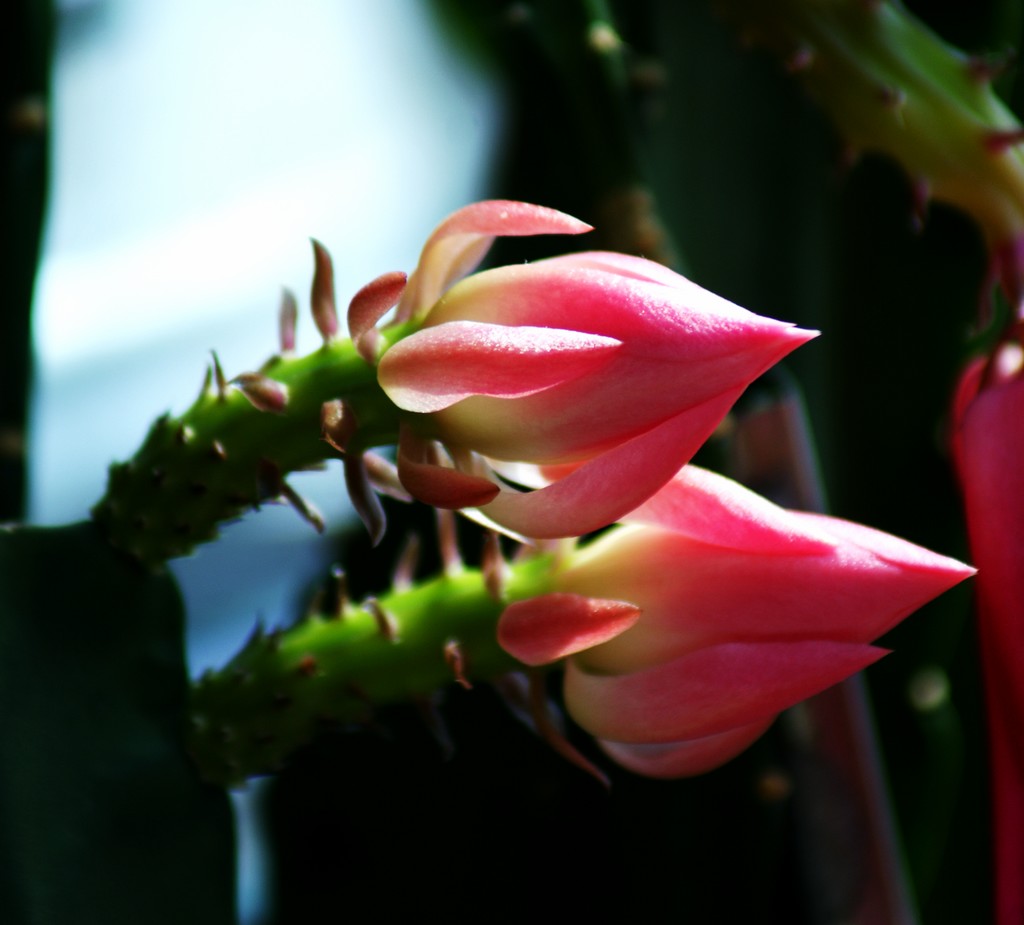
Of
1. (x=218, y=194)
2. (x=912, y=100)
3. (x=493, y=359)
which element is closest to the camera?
(x=493, y=359)

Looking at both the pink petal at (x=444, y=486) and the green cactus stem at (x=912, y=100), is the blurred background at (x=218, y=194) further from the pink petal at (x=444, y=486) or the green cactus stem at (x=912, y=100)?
the pink petal at (x=444, y=486)

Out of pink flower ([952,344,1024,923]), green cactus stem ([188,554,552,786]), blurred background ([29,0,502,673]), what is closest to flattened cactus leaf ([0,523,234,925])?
green cactus stem ([188,554,552,786])

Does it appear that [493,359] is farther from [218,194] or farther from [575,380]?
[218,194]

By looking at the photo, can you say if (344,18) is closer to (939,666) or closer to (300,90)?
(300,90)

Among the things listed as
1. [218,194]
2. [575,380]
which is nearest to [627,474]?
[575,380]

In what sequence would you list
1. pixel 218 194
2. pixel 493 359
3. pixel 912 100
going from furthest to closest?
pixel 218 194 → pixel 912 100 → pixel 493 359

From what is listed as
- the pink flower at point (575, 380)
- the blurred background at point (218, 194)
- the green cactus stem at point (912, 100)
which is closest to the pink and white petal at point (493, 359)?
the pink flower at point (575, 380)
